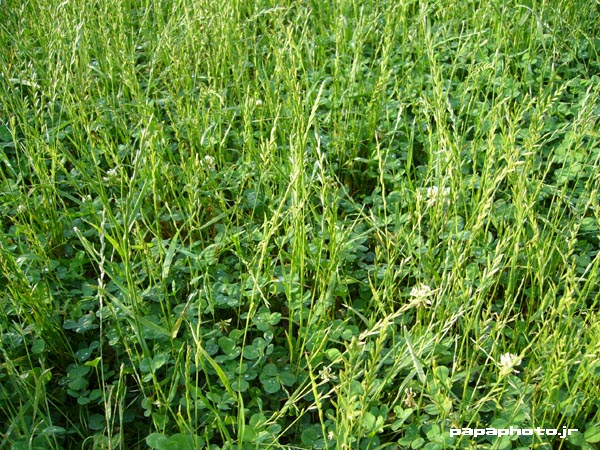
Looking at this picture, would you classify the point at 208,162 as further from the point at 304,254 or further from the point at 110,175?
the point at 304,254

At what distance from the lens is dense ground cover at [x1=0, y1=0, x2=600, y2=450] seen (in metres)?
1.65

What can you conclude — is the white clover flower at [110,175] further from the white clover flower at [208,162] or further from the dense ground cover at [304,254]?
the white clover flower at [208,162]

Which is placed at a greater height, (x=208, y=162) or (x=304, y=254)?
(x=208, y=162)

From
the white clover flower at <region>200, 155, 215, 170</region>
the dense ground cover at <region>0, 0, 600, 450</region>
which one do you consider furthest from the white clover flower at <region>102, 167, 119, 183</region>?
the white clover flower at <region>200, 155, 215, 170</region>

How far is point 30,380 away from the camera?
1.79m

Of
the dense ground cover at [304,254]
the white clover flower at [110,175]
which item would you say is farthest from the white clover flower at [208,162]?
the white clover flower at [110,175]

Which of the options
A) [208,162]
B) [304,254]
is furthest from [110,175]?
[304,254]

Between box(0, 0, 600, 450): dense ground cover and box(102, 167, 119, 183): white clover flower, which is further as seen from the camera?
box(102, 167, 119, 183): white clover flower

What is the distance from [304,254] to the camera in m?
1.94

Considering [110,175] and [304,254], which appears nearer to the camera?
[304,254]

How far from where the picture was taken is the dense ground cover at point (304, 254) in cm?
165

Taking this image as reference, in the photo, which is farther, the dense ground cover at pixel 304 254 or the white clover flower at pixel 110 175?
the white clover flower at pixel 110 175

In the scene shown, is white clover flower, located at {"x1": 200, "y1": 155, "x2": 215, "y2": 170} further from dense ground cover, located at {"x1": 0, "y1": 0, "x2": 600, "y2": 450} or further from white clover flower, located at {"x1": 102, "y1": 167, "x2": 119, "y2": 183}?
white clover flower, located at {"x1": 102, "y1": 167, "x2": 119, "y2": 183}

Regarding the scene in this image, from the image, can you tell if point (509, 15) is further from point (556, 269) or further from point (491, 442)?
point (491, 442)
